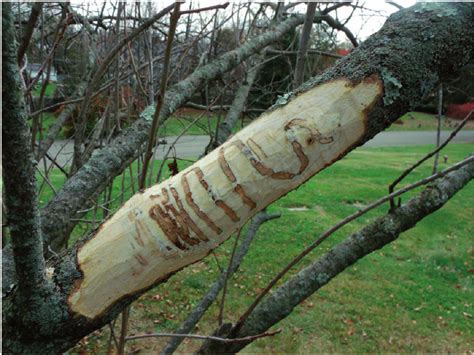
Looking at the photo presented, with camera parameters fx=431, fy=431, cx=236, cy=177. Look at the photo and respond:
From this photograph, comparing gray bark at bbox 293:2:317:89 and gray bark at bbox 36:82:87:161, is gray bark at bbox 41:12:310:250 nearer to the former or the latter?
gray bark at bbox 36:82:87:161

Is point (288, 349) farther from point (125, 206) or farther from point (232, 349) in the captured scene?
point (125, 206)

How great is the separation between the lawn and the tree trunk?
10.0 feet

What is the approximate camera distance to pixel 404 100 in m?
0.84

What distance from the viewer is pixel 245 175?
785mm

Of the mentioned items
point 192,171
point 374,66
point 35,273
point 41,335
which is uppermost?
point 374,66

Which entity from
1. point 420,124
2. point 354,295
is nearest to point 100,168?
point 354,295

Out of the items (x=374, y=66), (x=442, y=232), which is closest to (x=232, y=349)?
(x=374, y=66)

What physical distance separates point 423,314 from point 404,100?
415cm

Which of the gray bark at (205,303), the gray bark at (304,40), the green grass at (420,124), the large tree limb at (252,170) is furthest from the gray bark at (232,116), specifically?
the green grass at (420,124)

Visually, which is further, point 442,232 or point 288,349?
point 442,232

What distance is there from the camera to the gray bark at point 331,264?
1.44 meters

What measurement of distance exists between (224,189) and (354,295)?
427 cm

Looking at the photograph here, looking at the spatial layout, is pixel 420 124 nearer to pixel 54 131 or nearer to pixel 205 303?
pixel 54 131

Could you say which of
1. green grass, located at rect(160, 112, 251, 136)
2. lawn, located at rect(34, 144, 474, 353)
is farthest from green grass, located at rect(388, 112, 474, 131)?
green grass, located at rect(160, 112, 251, 136)
